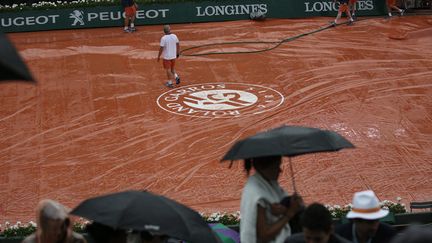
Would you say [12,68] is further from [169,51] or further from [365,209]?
[169,51]

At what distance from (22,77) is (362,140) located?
12997 millimetres

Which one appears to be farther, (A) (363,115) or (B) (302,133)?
(A) (363,115)

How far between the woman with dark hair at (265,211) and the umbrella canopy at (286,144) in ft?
0.86

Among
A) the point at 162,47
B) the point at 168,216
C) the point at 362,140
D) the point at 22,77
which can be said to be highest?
the point at 22,77

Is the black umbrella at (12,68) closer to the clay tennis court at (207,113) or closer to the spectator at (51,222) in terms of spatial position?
the spectator at (51,222)

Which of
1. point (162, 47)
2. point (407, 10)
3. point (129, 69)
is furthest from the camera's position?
point (407, 10)

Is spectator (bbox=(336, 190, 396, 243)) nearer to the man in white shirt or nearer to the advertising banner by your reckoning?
the man in white shirt

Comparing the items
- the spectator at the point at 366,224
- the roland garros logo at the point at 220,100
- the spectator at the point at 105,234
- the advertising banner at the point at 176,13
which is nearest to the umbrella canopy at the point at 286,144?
the spectator at the point at 366,224

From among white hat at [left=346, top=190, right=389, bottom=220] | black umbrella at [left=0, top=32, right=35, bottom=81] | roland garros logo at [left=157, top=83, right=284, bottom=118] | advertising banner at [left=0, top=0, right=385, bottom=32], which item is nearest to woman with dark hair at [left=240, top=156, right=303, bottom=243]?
white hat at [left=346, top=190, right=389, bottom=220]

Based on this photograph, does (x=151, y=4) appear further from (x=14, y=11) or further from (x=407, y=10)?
(x=407, y=10)

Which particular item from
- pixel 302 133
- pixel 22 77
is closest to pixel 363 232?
pixel 302 133

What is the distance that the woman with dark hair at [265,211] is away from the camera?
6309 mm

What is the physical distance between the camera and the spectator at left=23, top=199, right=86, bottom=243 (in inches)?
223

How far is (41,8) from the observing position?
2592cm
